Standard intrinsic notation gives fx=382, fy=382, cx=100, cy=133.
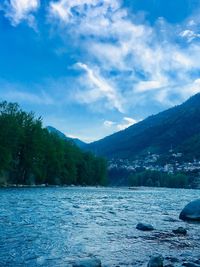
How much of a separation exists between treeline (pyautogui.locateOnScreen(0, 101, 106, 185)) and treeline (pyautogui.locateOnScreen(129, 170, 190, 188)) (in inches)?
2694

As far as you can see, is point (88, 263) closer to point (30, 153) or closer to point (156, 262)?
point (156, 262)

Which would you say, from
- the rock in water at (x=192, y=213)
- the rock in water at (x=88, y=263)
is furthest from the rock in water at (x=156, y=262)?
the rock in water at (x=192, y=213)

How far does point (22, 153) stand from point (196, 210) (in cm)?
6871

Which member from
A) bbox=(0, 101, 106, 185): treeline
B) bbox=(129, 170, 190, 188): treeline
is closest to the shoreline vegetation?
bbox=(0, 101, 106, 185): treeline

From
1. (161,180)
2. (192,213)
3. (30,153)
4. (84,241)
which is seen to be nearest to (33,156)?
(30,153)

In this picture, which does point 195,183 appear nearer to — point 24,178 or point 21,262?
point 24,178

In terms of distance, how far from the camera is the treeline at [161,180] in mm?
176250

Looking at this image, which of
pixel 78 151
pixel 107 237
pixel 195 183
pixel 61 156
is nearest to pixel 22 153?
pixel 61 156

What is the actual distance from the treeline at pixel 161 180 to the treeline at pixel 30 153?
6842 centimetres

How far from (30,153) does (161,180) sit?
111121mm

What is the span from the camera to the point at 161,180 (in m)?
190

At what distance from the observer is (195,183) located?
181 metres

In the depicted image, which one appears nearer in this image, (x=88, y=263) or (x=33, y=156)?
(x=88, y=263)

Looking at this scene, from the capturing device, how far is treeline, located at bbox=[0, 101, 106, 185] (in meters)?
81.6
